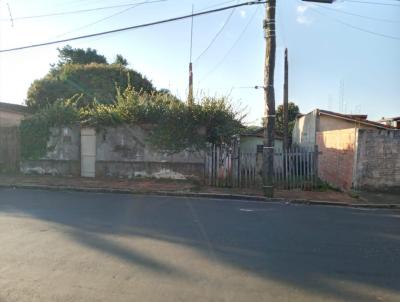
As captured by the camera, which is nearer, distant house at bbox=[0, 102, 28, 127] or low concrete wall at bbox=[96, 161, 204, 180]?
low concrete wall at bbox=[96, 161, 204, 180]

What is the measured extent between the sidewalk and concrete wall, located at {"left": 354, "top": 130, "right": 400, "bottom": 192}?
1.91 ft

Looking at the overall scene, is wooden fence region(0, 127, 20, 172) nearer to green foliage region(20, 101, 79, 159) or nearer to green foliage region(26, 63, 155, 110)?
green foliage region(20, 101, 79, 159)

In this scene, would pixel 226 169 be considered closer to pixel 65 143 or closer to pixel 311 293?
pixel 65 143

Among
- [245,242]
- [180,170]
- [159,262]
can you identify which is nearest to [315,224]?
[245,242]

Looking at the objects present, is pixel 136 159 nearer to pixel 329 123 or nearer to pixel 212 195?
pixel 212 195

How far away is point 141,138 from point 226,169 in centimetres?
369

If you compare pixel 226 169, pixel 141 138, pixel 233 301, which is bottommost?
pixel 233 301

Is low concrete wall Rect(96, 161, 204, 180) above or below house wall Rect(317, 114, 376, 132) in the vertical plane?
below

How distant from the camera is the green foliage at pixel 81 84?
1199 inches

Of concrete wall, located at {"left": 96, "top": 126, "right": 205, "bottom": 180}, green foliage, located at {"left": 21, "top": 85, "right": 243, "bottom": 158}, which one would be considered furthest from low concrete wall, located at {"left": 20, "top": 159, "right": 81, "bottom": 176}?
green foliage, located at {"left": 21, "top": 85, "right": 243, "bottom": 158}

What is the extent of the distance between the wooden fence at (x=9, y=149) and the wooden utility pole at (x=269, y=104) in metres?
11.4

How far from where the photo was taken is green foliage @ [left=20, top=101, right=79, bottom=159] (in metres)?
18.2

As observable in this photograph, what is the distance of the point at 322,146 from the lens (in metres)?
20.6

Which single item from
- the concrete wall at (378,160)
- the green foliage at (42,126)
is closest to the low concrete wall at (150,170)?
the green foliage at (42,126)
